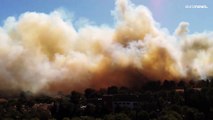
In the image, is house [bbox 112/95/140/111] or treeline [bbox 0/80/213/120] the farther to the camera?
house [bbox 112/95/140/111]

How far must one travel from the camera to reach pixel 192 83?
65.2 meters

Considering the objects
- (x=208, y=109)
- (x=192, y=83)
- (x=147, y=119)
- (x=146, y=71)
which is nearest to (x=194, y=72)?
(x=192, y=83)

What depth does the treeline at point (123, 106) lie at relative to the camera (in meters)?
43.2

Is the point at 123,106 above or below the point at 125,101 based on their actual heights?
below

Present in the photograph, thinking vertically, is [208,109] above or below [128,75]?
below

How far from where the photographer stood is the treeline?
43188 mm

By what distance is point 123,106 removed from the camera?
5647 cm

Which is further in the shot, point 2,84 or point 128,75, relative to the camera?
point 128,75

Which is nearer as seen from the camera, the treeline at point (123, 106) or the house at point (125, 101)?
the treeline at point (123, 106)

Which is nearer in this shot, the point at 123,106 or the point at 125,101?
the point at 123,106

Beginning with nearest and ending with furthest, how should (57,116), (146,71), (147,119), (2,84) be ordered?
(147,119)
(57,116)
(2,84)
(146,71)

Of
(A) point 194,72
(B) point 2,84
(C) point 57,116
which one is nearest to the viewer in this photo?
(C) point 57,116

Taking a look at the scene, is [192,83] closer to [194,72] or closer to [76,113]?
[194,72]

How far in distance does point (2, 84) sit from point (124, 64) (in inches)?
785
